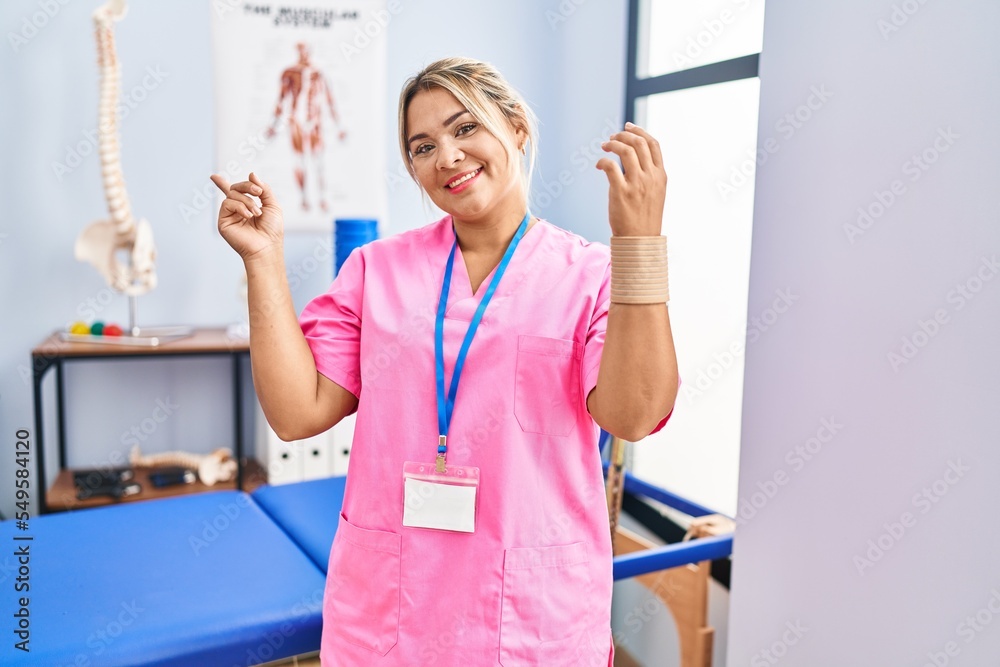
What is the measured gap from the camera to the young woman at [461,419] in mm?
1028

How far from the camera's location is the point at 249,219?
3.48ft

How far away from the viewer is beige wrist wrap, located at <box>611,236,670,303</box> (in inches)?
34.5

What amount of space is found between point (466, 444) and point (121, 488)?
2048 mm

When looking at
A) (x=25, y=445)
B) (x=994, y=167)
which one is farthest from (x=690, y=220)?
(x=25, y=445)

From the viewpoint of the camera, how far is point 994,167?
97 centimetres
